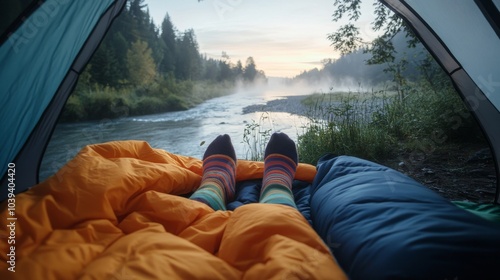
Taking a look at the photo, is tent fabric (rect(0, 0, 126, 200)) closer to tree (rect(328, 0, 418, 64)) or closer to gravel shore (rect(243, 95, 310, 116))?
tree (rect(328, 0, 418, 64))

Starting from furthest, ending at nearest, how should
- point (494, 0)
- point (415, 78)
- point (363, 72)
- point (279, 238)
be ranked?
point (363, 72) < point (415, 78) < point (494, 0) < point (279, 238)

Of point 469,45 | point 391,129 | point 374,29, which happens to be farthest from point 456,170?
point 374,29

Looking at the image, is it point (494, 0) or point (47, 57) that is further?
point (47, 57)

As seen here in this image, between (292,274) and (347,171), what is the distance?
0.70 metres

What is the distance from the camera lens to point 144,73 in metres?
12.9

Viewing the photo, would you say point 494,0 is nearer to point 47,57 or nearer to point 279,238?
point 279,238

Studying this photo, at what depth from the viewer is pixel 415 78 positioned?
3.56m

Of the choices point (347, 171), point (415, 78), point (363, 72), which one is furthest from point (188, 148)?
point (363, 72)

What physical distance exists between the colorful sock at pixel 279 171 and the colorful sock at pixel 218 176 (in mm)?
178

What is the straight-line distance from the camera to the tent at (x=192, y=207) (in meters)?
0.52

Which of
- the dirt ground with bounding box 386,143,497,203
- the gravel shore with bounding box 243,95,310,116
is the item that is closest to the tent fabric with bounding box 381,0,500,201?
the dirt ground with bounding box 386,143,497,203

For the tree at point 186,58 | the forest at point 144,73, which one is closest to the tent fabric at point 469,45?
the forest at point 144,73

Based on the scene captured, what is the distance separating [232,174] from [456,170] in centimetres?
168

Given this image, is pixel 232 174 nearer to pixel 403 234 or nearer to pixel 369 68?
pixel 403 234
